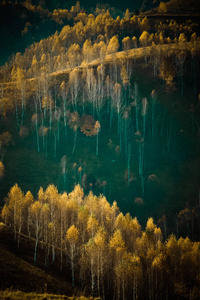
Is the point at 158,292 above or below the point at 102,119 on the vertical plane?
below

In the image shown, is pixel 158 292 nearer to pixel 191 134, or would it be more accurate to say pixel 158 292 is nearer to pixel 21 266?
pixel 21 266

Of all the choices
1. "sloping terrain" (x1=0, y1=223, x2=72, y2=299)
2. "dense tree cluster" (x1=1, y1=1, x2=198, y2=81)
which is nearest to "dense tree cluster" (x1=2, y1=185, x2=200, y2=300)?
"sloping terrain" (x1=0, y1=223, x2=72, y2=299)

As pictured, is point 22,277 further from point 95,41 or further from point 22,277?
point 95,41

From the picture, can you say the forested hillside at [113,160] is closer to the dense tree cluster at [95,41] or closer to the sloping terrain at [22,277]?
the dense tree cluster at [95,41]

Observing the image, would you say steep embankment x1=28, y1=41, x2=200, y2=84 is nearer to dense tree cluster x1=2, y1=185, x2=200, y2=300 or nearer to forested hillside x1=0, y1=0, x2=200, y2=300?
forested hillside x1=0, y1=0, x2=200, y2=300

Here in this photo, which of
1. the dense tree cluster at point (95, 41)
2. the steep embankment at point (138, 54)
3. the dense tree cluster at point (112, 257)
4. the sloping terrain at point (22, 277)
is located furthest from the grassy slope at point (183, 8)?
the sloping terrain at point (22, 277)

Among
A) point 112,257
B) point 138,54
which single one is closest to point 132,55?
point 138,54

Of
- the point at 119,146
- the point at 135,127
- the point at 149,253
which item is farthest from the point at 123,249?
the point at 135,127
